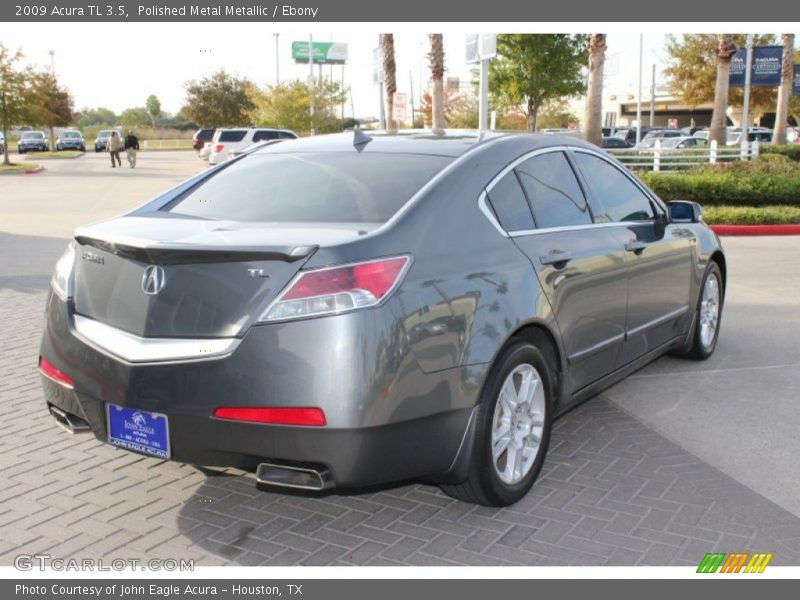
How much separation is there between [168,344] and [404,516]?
55.0 inches

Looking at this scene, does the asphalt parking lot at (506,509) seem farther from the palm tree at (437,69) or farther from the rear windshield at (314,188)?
the palm tree at (437,69)

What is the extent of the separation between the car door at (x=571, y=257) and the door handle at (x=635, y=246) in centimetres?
10

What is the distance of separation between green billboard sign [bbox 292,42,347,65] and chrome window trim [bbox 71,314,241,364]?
8212cm

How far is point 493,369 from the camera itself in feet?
12.8

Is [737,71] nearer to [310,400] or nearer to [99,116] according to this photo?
[310,400]

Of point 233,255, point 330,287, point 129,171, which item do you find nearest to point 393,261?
point 330,287

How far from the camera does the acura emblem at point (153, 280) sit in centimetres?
356

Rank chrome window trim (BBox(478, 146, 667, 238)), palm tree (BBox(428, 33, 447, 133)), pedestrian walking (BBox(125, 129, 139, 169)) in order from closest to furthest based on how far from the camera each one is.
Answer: chrome window trim (BBox(478, 146, 667, 238)) < palm tree (BBox(428, 33, 447, 133)) < pedestrian walking (BBox(125, 129, 139, 169))

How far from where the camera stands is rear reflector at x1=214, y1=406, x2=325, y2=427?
3.33 meters

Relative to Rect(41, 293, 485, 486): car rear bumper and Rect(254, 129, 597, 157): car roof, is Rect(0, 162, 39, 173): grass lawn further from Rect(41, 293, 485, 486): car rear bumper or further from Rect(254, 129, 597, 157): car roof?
Rect(41, 293, 485, 486): car rear bumper

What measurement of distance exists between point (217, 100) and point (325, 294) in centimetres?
6813

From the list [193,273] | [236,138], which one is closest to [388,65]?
[236,138]

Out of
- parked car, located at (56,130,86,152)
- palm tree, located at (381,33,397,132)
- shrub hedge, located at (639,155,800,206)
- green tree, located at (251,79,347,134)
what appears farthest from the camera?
parked car, located at (56,130,86,152)

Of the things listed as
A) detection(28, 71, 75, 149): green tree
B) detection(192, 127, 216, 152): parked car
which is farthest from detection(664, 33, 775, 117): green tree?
detection(28, 71, 75, 149): green tree
